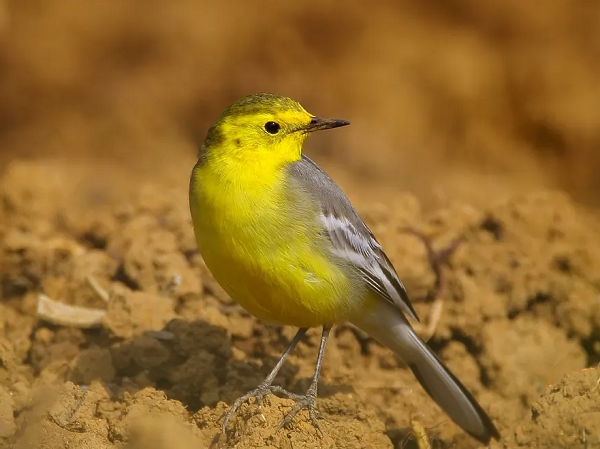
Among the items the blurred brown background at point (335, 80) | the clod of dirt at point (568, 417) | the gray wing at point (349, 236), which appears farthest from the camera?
the blurred brown background at point (335, 80)

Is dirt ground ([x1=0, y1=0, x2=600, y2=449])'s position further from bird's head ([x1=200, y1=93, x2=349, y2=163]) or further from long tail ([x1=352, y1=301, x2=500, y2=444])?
bird's head ([x1=200, y1=93, x2=349, y2=163])

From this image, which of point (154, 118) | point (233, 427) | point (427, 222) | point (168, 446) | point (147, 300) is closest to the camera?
point (168, 446)

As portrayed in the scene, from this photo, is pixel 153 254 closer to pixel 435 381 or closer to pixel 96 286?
pixel 96 286

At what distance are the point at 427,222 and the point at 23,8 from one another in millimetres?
7276

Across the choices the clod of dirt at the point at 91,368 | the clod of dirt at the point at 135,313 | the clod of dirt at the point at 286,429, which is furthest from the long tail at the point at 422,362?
the clod of dirt at the point at 91,368

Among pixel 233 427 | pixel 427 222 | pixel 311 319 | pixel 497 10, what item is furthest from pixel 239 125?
pixel 497 10

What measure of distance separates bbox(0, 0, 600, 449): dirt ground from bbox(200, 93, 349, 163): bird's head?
1.55 meters

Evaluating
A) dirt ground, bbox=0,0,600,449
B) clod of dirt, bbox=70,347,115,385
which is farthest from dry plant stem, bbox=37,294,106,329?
clod of dirt, bbox=70,347,115,385

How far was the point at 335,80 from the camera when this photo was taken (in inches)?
546

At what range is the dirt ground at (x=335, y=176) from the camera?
6418mm

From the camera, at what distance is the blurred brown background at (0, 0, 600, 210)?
13.0 m

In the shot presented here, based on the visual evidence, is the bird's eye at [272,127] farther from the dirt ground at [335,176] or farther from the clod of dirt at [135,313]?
the clod of dirt at [135,313]

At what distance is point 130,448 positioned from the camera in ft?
18.4

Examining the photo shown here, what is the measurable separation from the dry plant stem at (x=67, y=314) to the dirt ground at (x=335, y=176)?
0.02 meters
